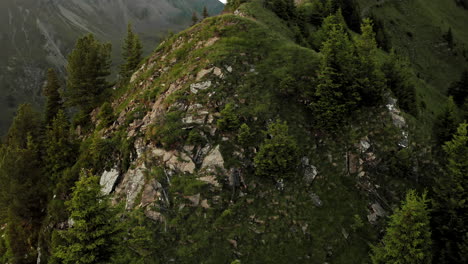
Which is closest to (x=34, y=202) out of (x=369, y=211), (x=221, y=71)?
(x=221, y=71)

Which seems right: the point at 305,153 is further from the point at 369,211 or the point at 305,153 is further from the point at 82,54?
the point at 82,54

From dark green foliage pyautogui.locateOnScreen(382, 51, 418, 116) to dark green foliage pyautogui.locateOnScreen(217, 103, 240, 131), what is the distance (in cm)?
2238

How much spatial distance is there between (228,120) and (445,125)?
31.2 meters

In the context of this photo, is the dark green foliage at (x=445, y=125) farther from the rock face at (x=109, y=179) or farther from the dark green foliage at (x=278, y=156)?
the rock face at (x=109, y=179)

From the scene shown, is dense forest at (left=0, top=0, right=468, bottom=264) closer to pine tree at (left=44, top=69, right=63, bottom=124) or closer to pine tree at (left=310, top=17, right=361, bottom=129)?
pine tree at (left=310, top=17, right=361, bottom=129)

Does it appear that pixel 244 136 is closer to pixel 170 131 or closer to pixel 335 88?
pixel 170 131

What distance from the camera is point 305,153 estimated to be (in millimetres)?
30266

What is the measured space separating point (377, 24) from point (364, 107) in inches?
2044

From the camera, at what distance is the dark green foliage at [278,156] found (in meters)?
27.2

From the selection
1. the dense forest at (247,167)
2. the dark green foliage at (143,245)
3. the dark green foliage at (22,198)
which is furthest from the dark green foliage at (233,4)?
the dark green foliage at (143,245)

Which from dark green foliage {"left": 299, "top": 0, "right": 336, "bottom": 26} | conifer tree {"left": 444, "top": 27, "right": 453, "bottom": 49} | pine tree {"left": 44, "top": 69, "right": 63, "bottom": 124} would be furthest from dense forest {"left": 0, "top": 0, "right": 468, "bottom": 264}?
conifer tree {"left": 444, "top": 27, "right": 453, "bottom": 49}

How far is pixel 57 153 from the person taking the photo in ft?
125

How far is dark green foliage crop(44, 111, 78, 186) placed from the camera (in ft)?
124

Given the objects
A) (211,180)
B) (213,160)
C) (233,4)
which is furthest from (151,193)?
(233,4)
